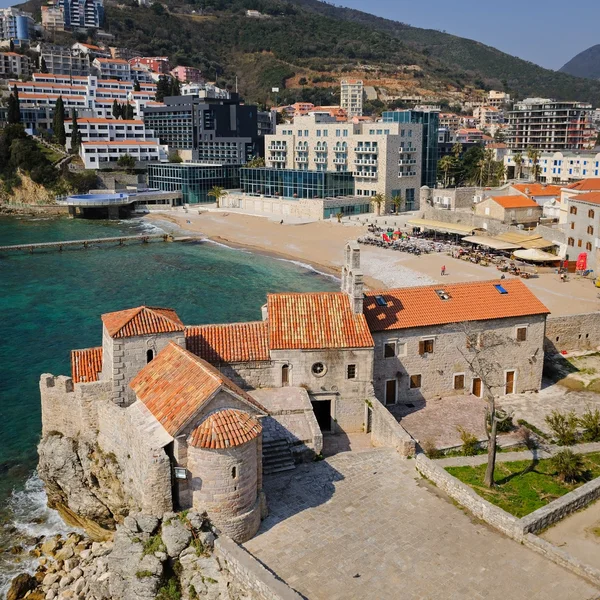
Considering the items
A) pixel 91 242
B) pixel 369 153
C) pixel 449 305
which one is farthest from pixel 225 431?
pixel 369 153

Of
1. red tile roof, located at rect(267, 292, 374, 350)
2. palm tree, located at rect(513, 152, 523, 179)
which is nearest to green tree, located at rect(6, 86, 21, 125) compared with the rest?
palm tree, located at rect(513, 152, 523, 179)

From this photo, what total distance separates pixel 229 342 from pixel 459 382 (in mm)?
11568

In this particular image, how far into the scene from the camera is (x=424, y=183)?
4183 inches

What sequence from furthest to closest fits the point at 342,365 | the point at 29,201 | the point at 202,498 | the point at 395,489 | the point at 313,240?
the point at 29,201
the point at 313,240
the point at 342,365
the point at 395,489
the point at 202,498

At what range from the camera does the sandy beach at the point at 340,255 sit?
166 feet

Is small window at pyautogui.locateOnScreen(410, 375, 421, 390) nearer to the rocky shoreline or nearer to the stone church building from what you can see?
the stone church building

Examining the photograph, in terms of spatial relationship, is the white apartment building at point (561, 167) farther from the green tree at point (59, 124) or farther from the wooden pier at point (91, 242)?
the green tree at point (59, 124)

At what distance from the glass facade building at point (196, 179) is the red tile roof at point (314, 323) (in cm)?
8541

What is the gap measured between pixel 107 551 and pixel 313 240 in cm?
6056

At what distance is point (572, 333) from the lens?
37781 mm

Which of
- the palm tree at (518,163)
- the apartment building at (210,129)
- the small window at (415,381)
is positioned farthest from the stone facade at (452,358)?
the apartment building at (210,129)

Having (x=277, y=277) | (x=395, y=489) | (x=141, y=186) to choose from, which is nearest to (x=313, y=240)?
(x=277, y=277)

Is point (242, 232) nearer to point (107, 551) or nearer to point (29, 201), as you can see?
point (29, 201)

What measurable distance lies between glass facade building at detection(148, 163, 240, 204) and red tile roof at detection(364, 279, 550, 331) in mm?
83836
